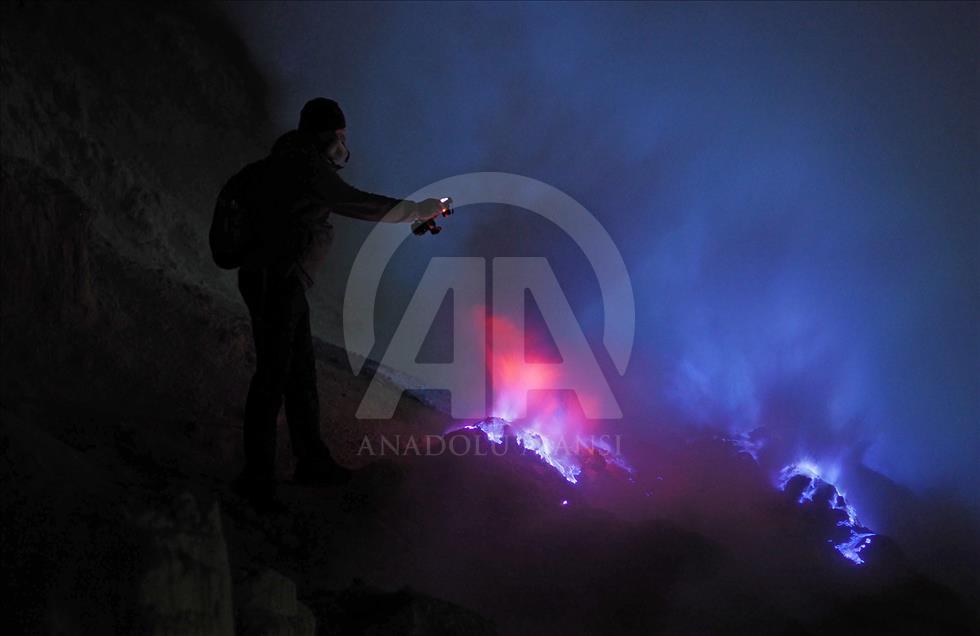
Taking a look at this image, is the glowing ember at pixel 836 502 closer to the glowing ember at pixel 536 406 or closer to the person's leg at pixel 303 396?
the glowing ember at pixel 536 406

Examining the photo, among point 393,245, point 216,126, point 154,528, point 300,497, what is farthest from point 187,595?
point 393,245

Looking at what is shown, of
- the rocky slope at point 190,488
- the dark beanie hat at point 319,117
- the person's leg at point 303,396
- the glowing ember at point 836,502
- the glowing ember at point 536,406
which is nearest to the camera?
the rocky slope at point 190,488

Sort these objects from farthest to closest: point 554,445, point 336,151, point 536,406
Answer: point 536,406 → point 554,445 → point 336,151

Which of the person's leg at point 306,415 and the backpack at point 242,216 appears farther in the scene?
the person's leg at point 306,415

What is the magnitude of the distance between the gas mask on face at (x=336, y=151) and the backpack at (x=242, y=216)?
399mm

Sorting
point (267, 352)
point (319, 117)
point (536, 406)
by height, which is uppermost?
point (536, 406)

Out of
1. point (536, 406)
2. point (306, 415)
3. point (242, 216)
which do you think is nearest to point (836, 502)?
point (536, 406)

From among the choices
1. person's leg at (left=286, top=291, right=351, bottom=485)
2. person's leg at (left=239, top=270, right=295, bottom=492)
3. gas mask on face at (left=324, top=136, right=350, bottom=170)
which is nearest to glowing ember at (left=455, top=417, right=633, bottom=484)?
person's leg at (left=286, top=291, right=351, bottom=485)

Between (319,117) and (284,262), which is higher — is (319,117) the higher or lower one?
the higher one

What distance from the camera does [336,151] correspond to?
177 inches

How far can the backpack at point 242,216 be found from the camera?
13.9ft

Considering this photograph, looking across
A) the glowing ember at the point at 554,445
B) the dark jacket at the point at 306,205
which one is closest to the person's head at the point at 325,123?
the dark jacket at the point at 306,205

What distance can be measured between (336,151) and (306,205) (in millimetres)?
517

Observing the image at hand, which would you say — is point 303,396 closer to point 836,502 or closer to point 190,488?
point 190,488
